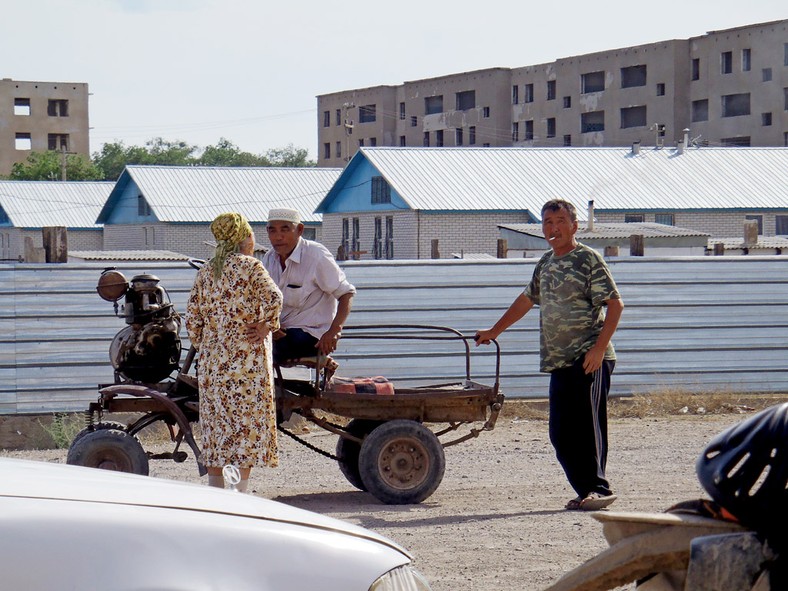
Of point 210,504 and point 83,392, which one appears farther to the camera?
point 83,392

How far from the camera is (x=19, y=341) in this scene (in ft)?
42.8

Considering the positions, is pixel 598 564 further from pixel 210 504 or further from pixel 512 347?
pixel 512 347

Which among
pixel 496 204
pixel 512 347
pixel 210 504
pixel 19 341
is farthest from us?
pixel 496 204

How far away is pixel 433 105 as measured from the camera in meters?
106

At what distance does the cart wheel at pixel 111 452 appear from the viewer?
8680 mm

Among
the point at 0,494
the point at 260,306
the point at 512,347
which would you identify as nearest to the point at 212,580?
the point at 0,494

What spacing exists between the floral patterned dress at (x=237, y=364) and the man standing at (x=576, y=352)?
5.09 feet

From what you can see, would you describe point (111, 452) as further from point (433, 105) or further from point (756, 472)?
point (433, 105)

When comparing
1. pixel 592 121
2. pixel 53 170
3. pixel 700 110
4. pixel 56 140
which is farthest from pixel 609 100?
pixel 56 140

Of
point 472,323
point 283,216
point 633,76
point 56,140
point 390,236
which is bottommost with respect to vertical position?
point 472,323

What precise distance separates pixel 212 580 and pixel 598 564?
1.24 meters

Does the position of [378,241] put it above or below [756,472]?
above

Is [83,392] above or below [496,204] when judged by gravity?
below

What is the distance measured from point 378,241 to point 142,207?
38.5ft
